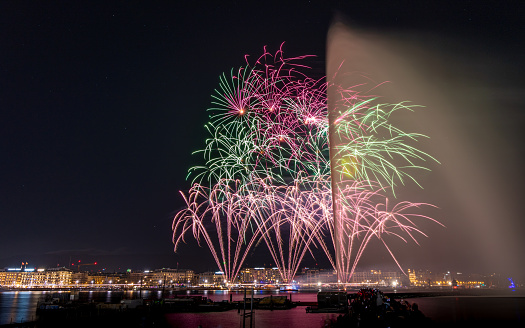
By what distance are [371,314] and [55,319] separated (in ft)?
84.8

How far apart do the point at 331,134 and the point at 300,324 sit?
14.4 meters

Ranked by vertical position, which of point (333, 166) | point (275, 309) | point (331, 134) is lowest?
point (275, 309)

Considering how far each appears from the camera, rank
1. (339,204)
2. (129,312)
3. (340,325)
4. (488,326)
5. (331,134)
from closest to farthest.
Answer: (340,325) < (488,326) < (331,134) < (339,204) < (129,312)

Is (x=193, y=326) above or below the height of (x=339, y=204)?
below

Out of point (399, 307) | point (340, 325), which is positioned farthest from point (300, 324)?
point (399, 307)

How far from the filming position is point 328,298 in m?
39.5

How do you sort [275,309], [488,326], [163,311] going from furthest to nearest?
[275,309] < [163,311] < [488,326]

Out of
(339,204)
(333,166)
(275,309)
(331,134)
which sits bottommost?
(275,309)

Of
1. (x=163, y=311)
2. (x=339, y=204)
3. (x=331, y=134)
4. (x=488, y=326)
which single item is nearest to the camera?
(x=488, y=326)

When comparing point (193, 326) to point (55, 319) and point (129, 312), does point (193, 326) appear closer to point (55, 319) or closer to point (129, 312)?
point (129, 312)

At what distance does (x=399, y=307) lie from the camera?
2716 cm

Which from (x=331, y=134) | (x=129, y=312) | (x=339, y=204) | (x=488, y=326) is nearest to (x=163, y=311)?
(x=129, y=312)

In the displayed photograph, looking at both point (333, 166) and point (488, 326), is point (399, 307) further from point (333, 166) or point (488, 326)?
point (333, 166)

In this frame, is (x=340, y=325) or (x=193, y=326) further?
(x=193, y=326)
